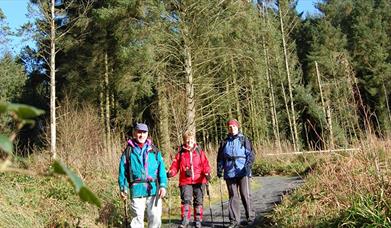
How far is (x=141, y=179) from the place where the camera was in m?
5.61

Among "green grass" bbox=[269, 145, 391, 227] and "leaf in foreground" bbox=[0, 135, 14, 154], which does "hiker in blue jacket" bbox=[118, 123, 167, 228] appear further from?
"leaf in foreground" bbox=[0, 135, 14, 154]

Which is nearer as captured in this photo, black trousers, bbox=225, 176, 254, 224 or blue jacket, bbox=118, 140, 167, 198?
Answer: blue jacket, bbox=118, 140, 167, 198

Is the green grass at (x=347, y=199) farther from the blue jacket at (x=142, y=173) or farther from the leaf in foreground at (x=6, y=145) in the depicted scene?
the leaf in foreground at (x=6, y=145)

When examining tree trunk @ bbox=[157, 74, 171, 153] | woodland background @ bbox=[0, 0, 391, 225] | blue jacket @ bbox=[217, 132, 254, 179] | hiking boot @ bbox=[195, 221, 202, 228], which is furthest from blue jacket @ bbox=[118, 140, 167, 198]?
tree trunk @ bbox=[157, 74, 171, 153]

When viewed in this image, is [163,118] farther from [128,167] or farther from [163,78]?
[128,167]

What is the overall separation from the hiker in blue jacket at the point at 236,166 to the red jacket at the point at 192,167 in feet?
1.28

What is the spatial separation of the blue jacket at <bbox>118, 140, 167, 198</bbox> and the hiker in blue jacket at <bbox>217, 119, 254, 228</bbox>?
1.56 metres

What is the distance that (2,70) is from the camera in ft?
99.6

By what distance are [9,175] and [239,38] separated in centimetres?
992

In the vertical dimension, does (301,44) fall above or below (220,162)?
above

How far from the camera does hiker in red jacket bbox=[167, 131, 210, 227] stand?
24.0ft

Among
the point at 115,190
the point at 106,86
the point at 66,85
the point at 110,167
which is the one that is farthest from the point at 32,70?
the point at 115,190

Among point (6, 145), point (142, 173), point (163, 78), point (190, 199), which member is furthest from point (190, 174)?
point (163, 78)

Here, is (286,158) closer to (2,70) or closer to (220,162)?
(220,162)
